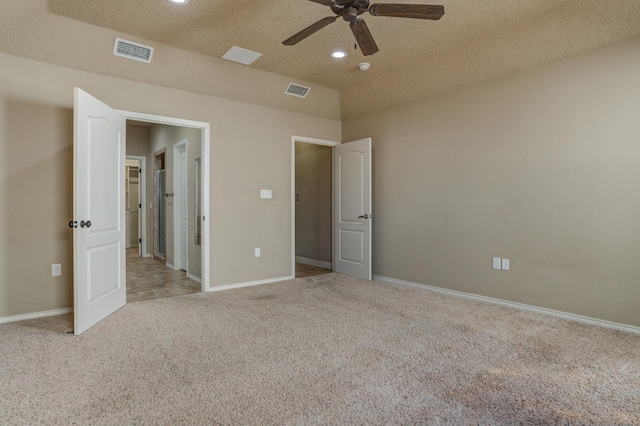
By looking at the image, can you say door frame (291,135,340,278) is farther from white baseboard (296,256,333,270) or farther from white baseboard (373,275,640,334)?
white baseboard (373,275,640,334)

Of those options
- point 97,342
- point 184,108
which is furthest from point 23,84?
point 97,342

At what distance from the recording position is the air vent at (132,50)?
3.37 m

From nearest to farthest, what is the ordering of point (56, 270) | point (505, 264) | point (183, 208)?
point (56, 270)
point (505, 264)
point (183, 208)

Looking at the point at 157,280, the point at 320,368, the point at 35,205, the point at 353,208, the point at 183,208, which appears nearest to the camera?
the point at 320,368

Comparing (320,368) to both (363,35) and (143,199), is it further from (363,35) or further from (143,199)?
(143,199)

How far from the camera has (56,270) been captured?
134 inches

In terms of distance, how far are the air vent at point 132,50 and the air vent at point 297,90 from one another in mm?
1732

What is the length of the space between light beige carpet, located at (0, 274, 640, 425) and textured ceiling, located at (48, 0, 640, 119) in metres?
2.61

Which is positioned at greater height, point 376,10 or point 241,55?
point 241,55

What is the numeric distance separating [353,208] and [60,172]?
3606mm

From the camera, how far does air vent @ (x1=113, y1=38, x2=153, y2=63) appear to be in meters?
3.37

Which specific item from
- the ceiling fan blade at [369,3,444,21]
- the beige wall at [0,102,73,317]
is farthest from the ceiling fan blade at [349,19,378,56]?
the beige wall at [0,102,73,317]

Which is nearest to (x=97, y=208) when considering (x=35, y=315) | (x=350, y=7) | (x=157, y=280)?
(x=35, y=315)

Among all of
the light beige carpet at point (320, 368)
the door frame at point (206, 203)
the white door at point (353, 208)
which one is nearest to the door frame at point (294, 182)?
the white door at point (353, 208)
